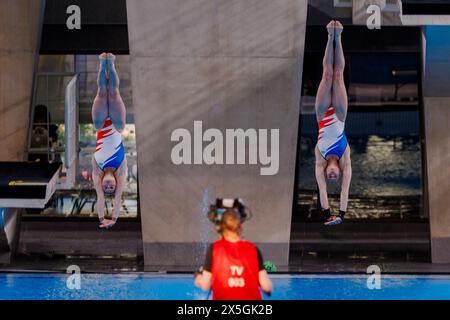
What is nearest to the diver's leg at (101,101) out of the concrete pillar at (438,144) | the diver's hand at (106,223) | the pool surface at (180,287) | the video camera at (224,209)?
the diver's hand at (106,223)

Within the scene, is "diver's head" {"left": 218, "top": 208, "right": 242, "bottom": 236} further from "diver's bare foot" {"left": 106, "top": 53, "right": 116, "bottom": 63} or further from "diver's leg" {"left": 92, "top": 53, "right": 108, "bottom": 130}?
"diver's bare foot" {"left": 106, "top": 53, "right": 116, "bottom": 63}

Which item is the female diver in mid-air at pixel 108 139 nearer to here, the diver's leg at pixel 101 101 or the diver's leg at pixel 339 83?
the diver's leg at pixel 101 101

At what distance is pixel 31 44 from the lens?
18188 millimetres

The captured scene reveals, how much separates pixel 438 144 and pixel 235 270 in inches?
401

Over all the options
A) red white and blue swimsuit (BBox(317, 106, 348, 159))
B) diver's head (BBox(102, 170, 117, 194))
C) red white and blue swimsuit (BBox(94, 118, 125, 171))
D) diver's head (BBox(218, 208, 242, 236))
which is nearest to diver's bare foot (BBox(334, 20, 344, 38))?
red white and blue swimsuit (BBox(317, 106, 348, 159))

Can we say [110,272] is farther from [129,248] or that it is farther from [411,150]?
[411,150]

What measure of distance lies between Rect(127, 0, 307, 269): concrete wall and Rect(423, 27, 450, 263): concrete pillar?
2527mm

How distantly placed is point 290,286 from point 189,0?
5614 millimetres

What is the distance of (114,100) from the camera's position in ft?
60.3

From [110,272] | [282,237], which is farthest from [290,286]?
[110,272]

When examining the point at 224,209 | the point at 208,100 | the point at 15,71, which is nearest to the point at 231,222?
the point at 224,209

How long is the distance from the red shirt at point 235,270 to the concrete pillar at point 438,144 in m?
9.83

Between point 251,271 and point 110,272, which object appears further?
point 110,272
